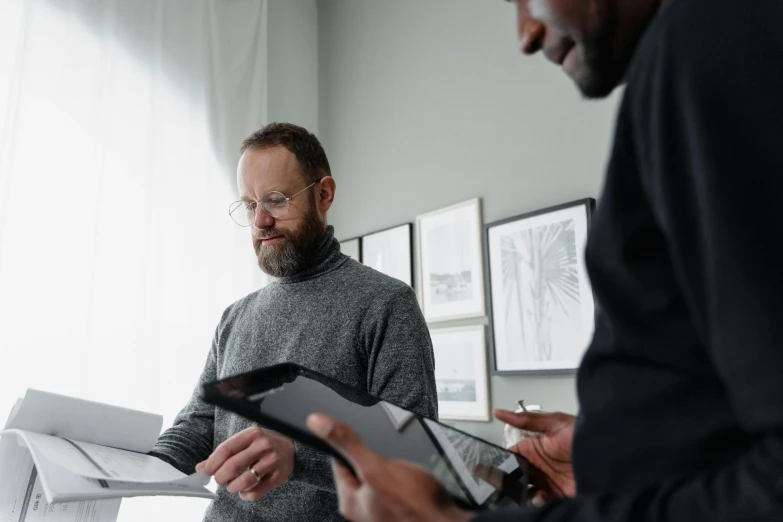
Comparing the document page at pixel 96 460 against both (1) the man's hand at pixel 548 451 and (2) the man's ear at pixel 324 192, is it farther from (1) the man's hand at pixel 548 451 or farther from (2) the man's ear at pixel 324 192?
(2) the man's ear at pixel 324 192

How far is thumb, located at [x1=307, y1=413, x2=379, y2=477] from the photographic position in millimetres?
475

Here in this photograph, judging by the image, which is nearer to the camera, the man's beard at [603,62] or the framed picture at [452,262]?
the man's beard at [603,62]

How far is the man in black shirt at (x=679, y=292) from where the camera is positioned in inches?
13.8

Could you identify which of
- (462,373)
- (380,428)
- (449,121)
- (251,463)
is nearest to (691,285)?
(380,428)

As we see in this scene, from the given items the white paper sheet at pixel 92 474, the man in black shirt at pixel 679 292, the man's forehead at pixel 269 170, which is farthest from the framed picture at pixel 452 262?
the man in black shirt at pixel 679 292

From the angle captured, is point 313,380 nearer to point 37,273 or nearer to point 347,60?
point 37,273

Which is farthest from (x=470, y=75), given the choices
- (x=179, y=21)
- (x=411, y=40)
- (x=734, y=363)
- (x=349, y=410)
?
(x=734, y=363)

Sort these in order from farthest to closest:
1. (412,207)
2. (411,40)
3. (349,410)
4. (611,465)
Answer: (411,40), (412,207), (349,410), (611,465)

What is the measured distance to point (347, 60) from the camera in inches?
109

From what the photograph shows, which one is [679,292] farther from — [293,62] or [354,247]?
[293,62]

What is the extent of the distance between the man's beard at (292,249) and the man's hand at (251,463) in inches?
19.6

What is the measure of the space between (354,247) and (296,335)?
1.29m

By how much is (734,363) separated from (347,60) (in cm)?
268

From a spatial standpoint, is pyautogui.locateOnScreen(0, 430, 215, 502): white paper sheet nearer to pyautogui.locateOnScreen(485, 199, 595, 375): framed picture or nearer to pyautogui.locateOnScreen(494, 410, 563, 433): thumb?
pyautogui.locateOnScreen(494, 410, 563, 433): thumb
